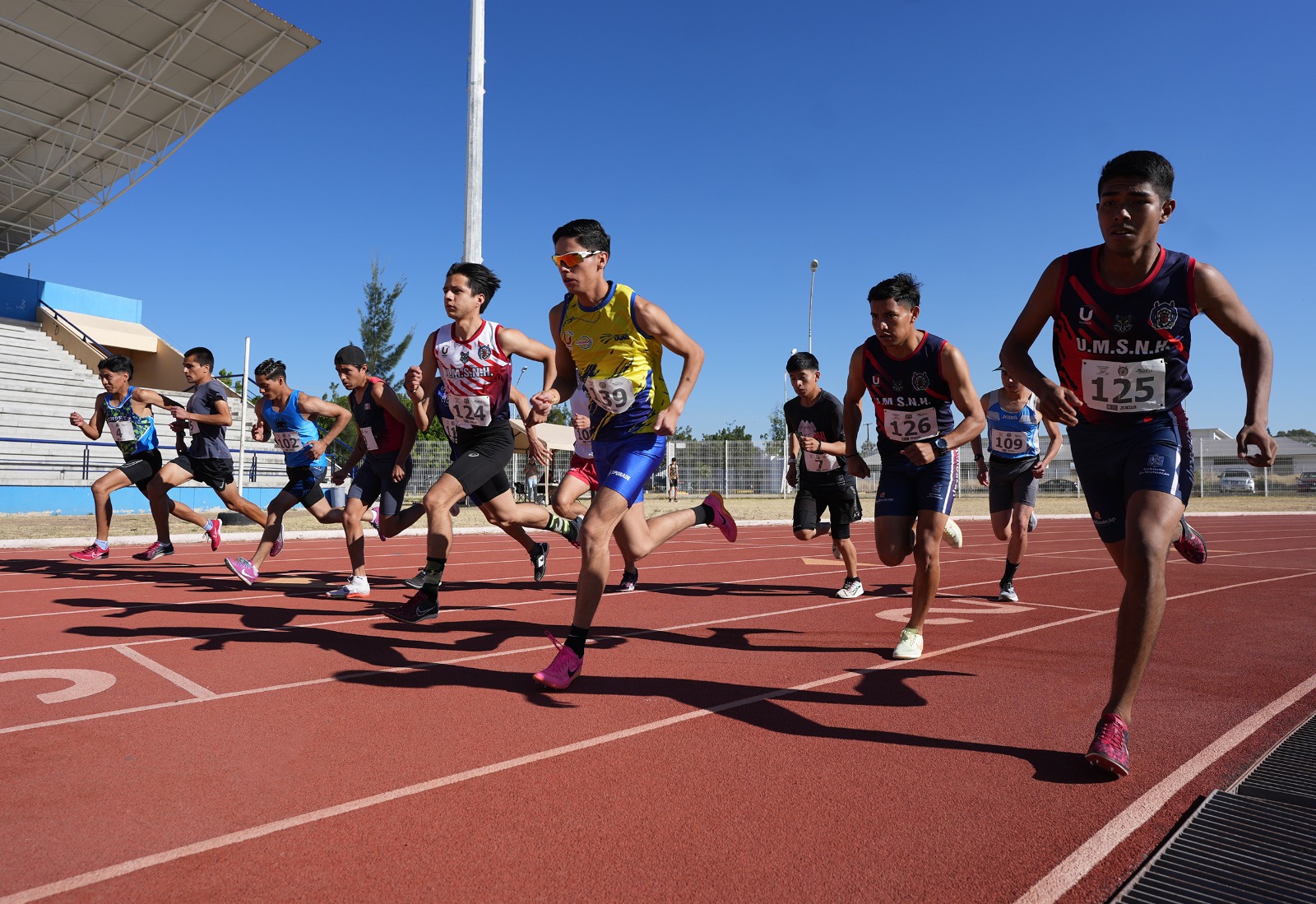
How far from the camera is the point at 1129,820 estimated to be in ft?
8.45

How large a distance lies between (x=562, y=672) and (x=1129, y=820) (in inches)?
93.2

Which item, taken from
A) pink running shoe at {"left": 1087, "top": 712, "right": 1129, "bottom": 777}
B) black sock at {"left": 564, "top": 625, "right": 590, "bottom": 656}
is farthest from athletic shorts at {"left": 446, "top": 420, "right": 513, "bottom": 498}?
pink running shoe at {"left": 1087, "top": 712, "right": 1129, "bottom": 777}

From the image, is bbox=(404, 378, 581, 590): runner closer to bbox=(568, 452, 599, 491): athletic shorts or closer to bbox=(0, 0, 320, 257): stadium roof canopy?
bbox=(568, 452, 599, 491): athletic shorts

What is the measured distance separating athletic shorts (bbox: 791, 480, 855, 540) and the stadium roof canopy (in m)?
23.8

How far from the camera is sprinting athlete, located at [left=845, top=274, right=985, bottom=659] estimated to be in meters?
4.88

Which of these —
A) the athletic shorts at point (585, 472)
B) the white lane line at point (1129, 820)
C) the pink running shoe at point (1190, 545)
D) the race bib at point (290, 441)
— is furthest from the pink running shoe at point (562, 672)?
the race bib at point (290, 441)

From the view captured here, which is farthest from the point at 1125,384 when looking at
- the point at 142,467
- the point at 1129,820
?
the point at 142,467

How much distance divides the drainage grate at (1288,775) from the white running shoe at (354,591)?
20.5ft

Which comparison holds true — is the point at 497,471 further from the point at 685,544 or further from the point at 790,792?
the point at 685,544

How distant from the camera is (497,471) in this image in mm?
6180

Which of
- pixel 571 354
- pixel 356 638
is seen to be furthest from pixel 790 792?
pixel 356 638

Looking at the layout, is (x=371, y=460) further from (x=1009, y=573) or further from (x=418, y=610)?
(x=1009, y=573)

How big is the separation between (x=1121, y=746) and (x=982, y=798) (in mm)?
602

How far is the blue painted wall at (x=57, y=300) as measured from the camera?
30.9 meters
